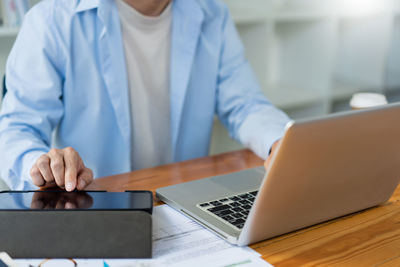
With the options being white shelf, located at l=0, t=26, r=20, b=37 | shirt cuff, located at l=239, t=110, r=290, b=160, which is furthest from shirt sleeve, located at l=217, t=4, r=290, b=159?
white shelf, located at l=0, t=26, r=20, b=37

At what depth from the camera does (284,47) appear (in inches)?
119

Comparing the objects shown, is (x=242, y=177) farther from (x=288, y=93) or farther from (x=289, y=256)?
(x=288, y=93)

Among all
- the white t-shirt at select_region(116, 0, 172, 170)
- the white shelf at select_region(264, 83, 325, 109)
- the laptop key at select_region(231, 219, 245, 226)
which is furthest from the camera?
the white shelf at select_region(264, 83, 325, 109)

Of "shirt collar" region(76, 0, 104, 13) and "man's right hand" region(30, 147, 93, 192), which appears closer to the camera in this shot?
"man's right hand" region(30, 147, 93, 192)

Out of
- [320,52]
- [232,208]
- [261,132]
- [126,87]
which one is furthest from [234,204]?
[320,52]

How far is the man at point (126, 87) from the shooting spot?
1261 mm

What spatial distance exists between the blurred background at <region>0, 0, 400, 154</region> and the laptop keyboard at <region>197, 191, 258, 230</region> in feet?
5.69

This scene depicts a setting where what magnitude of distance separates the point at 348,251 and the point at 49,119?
0.88 m

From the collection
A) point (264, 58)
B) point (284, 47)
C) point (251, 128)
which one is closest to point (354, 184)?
point (251, 128)

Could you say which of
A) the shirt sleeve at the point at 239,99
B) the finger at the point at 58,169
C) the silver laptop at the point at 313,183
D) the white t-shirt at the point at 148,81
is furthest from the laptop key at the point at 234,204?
the white t-shirt at the point at 148,81

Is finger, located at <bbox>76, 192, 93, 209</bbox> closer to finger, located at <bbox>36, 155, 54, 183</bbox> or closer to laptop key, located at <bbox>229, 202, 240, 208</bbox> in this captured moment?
finger, located at <bbox>36, 155, 54, 183</bbox>

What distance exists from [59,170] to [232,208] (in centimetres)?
33

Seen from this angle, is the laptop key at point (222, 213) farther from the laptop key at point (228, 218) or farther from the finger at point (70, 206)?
the finger at point (70, 206)

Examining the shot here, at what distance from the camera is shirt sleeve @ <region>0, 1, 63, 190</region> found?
1187 millimetres
